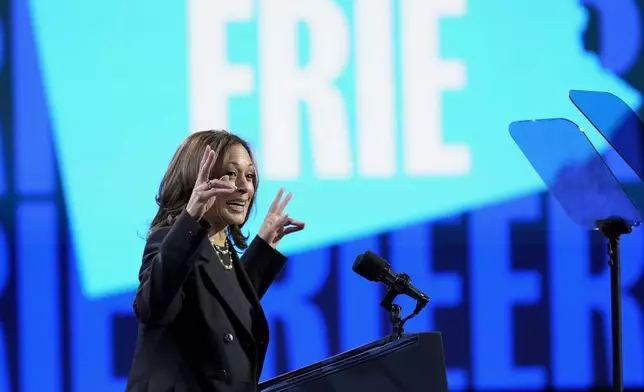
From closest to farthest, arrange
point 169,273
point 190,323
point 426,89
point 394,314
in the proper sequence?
point 169,273 < point 190,323 < point 394,314 < point 426,89

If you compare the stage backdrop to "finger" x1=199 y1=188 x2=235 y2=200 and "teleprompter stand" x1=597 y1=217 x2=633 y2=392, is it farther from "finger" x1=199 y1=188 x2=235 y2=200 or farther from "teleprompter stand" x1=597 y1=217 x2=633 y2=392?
"finger" x1=199 y1=188 x2=235 y2=200

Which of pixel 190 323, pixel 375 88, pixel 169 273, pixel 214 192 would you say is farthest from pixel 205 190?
pixel 375 88

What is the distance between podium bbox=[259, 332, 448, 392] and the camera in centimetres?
176

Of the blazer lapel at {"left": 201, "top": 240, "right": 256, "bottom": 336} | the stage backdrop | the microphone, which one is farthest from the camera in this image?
the stage backdrop

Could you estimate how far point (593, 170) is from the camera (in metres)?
2.38

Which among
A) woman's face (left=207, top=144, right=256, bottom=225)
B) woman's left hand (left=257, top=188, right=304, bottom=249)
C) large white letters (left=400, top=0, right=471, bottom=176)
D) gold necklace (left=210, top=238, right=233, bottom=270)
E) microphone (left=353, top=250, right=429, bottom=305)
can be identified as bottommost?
microphone (left=353, top=250, right=429, bottom=305)

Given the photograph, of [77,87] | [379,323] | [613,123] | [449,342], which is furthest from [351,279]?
[613,123]

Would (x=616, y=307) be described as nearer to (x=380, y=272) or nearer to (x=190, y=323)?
(x=380, y=272)

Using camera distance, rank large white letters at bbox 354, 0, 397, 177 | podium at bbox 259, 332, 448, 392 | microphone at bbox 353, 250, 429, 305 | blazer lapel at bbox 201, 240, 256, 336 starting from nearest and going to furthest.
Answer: podium at bbox 259, 332, 448, 392 < blazer lapel at bbox 201, 240, 256, 336 < microphone at bbox 353, 250, 429, 305 < large white letters at bbox 354, 0, 397, 177

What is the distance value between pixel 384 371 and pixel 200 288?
17.4 inches

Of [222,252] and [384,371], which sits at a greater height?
[222,252]

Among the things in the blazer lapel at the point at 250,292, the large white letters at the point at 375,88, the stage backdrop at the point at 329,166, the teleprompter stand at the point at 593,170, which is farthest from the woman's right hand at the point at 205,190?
the large white letters at the point at 375,88

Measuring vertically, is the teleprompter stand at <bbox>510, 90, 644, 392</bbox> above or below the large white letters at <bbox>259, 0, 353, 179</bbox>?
below

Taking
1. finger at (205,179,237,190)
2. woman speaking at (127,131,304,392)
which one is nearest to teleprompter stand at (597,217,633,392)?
woman speaking at (127,131,304,392)
